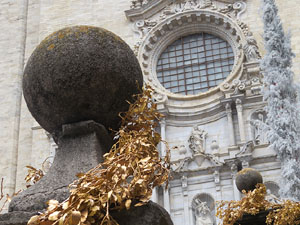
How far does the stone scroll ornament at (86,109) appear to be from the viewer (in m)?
3.31

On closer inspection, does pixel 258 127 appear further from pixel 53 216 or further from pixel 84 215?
pixel 53 216

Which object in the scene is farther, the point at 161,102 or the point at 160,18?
the point at 160,18

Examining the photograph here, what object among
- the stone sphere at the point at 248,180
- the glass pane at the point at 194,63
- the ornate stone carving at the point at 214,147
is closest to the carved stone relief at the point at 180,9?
the glass pane at the point at 194,63

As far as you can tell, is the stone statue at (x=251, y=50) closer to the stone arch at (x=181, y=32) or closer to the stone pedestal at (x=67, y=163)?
the stone arch at (x=181, y=32)

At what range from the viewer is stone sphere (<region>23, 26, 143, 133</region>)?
368 cm

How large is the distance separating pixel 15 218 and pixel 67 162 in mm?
632

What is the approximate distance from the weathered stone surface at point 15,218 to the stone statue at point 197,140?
1205 centimetres

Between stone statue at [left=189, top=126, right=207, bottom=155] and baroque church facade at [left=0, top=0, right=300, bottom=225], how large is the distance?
30 millimetres

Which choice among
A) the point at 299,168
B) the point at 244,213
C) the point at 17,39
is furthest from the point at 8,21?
the point at 244,213

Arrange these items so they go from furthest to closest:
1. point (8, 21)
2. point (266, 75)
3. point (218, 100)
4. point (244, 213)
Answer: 1. point (8, 21)
2. point (218, 100)
3. point (266, 75)
4. point (244, 213)

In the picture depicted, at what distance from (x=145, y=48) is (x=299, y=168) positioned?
286 inches

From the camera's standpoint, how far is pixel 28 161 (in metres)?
17.9

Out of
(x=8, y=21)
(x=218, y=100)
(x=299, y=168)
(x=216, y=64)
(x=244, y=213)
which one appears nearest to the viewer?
(x=244, y=213)

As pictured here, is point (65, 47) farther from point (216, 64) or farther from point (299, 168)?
point (216, 64)
